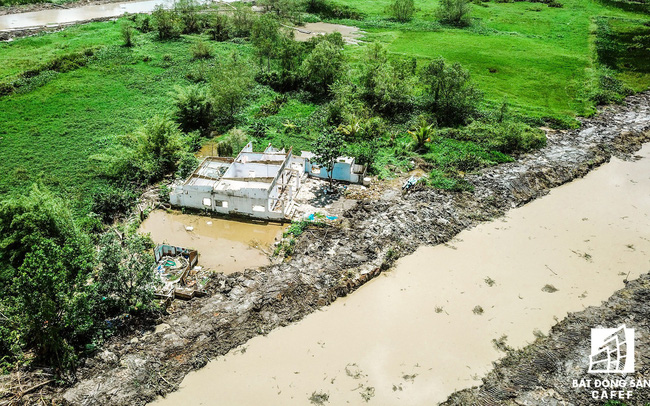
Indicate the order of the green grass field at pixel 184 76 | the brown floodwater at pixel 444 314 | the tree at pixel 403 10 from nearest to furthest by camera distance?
the brown floodwater at pixel 444 314 → the green grass field at pixel 184 76 → the tree at pixel 403 10

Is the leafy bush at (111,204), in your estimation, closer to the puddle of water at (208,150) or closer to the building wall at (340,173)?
the puddle of water at (208,150)

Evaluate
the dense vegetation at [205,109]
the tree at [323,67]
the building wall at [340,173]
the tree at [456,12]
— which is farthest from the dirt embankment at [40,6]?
the building wall at [340,173]

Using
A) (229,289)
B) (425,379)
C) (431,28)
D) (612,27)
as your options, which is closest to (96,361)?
(229,289)

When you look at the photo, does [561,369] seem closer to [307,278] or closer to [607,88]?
[307,278]

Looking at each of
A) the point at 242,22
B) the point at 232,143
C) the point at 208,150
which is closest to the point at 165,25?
the point at 242,22

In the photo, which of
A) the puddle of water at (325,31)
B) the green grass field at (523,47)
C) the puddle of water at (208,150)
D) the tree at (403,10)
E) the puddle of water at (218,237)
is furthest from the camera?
the tree at (403,10)

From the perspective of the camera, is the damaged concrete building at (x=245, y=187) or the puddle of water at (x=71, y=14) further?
the puddle of water at (x=71, y=14)

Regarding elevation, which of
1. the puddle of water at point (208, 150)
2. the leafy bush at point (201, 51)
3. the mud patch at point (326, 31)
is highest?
the mud patch at point (326, 31)
